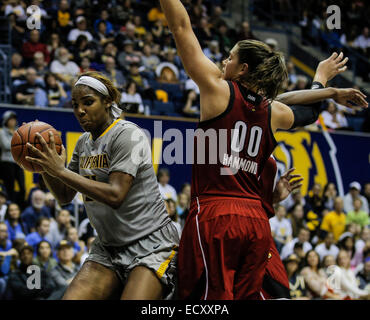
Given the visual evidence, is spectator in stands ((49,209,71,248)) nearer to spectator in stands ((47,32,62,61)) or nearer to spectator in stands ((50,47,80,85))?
spectator in stands ((50,47,80,85))

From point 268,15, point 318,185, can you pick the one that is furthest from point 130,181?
point 268,15

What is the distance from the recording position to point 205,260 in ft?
12.0

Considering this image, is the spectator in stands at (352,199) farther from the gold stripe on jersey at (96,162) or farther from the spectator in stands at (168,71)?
the gold stripe on jersey at (96,162)

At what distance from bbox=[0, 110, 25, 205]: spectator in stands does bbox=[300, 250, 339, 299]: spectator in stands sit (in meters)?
4.32

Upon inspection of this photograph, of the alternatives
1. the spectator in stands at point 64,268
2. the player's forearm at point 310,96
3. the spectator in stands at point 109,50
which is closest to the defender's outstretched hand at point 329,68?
the player's forearm at point 310,96

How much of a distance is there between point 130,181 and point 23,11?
8861 millimetres

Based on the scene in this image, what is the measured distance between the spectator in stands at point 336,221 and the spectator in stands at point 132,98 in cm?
390

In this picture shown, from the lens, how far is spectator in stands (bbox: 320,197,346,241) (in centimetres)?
1193

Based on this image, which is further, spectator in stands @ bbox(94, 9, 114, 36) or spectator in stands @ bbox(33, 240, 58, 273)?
spectator in stands @ bbox(94, 9, 114, 36)

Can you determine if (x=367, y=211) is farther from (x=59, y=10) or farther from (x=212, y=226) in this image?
(x=212, y=226)

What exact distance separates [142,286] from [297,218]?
26.2ft

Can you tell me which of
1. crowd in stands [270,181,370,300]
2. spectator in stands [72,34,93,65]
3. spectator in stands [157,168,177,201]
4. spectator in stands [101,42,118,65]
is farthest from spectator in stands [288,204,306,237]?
spectator in stands [72,34,93,65]

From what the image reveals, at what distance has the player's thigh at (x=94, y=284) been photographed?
3.77m
